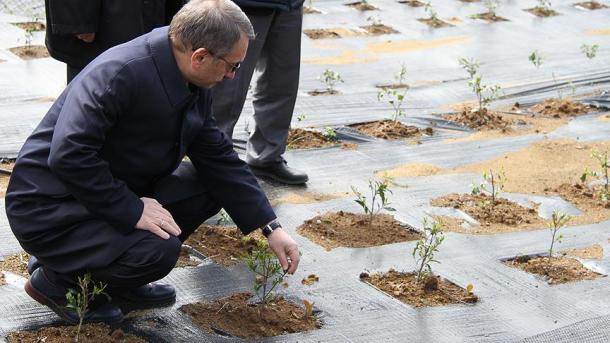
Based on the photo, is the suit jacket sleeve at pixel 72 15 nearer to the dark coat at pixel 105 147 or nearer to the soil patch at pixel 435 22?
the dark coat at pixel 105 147

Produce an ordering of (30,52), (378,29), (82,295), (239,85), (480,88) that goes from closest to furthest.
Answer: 1. (82,295)
2. (239,85)
3. (480,88)
4. (30,52)
5. (378,29)

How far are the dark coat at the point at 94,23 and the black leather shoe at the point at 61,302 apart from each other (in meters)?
1.17

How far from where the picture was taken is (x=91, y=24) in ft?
14.6

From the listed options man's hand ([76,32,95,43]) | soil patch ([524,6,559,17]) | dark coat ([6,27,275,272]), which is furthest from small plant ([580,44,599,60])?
dark coat ([6,27,275,272])

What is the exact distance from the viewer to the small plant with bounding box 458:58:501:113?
6.68 m

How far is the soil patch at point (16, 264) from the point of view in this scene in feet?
13.5

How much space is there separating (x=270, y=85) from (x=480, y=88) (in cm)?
178

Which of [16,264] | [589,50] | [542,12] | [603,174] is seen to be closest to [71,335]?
[16,264]

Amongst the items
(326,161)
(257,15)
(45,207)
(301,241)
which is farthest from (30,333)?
(326,161)

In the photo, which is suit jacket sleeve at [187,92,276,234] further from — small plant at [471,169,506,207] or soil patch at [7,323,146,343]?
small plant at [471,169,506,207]

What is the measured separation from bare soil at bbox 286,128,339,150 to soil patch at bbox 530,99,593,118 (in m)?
1.66

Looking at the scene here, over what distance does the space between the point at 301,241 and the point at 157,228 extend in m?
1.25

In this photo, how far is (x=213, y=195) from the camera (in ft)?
12.8

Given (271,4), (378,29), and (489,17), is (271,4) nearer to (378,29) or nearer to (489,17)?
(378,29)
